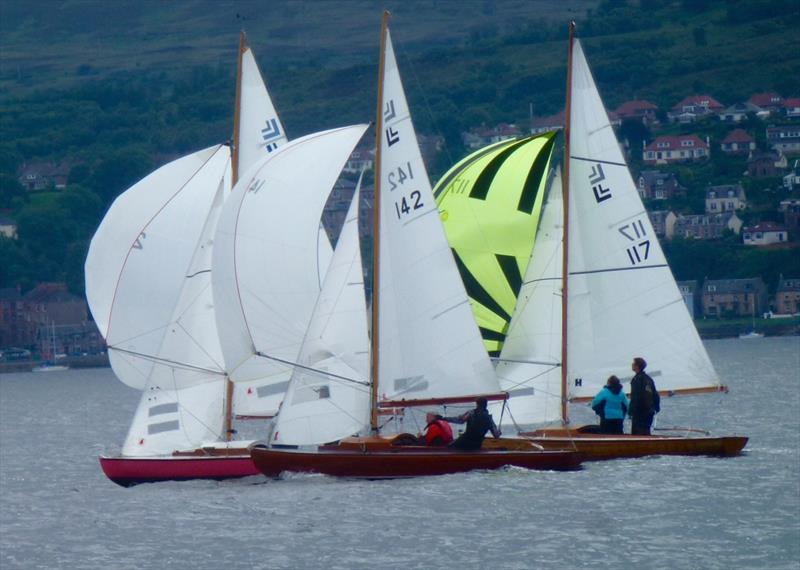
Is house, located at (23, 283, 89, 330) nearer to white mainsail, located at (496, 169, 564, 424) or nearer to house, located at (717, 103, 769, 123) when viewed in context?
house, located at (717, 103, 769, 123)

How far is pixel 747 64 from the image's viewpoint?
198 m

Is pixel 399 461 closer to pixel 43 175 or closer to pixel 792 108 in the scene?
pixel 792 108

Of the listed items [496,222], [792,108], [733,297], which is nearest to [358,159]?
[792,108]

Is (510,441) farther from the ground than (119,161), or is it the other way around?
(119,161)

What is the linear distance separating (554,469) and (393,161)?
15.1ft

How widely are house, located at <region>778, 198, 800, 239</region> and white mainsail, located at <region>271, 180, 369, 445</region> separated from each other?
10865 cm

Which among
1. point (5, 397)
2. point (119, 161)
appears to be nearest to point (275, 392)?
point (5, 397)

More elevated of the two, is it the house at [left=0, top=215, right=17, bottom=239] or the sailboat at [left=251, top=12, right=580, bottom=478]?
the house at [left=0, top=215, right=17, bottom=239]

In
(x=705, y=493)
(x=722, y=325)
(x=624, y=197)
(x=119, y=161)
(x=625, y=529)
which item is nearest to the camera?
(x=625, y=529)

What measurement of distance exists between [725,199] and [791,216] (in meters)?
7.55

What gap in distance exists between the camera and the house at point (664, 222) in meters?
137

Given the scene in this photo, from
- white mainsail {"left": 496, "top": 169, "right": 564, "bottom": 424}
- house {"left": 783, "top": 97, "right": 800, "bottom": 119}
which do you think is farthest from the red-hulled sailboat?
house {"left": 783, "top": 97, "right": 800, "bottom": 119}

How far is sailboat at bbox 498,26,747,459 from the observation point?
95.3ft

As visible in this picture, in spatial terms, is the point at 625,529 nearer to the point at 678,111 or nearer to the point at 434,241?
the point at 434,241
